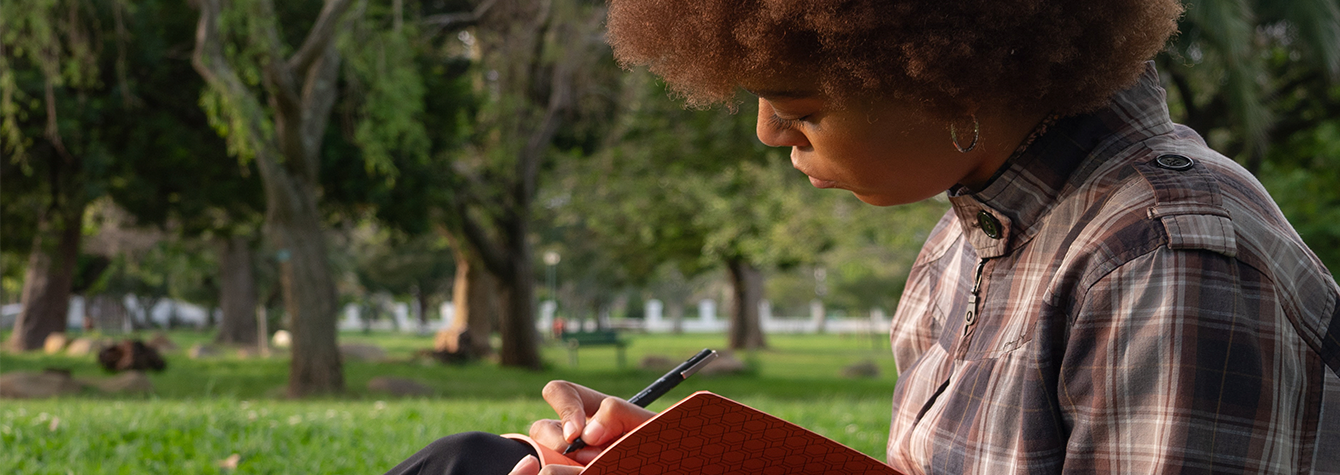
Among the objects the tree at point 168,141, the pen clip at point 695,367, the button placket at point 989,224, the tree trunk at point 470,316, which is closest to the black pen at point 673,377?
the pen clip at point 695,367

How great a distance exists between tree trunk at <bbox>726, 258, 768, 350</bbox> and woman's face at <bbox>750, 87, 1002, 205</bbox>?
24976 mm

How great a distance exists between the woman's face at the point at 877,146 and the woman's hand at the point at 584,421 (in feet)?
1.41

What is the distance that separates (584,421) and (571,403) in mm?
42

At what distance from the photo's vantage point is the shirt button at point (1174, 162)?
1089mm

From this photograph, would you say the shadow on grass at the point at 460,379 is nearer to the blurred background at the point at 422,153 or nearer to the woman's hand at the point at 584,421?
the blurred background at the point at 422,153

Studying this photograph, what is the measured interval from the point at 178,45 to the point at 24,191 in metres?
3.19

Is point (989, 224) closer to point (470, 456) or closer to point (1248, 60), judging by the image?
point (470, 456)

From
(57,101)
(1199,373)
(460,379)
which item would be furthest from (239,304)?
(1199,373)

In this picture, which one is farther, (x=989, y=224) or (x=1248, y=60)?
(x=1248, y=60)

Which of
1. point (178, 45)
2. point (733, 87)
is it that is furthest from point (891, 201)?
point (178, 45)

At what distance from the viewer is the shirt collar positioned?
1206 mm

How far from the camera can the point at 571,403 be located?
1530 mm

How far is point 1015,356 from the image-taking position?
1127 millimetres

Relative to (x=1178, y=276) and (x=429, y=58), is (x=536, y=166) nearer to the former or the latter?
(x=429, y=58)
